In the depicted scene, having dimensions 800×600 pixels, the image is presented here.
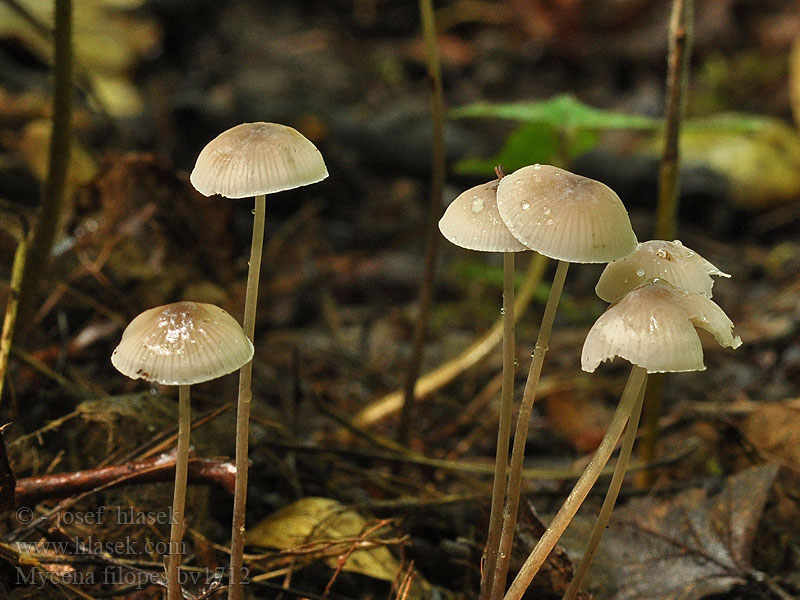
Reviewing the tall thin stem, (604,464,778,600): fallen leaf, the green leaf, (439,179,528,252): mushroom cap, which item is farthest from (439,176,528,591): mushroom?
the green leaf

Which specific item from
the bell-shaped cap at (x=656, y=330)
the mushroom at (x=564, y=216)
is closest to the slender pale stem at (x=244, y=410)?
the mushroom at (x=564, y=216)

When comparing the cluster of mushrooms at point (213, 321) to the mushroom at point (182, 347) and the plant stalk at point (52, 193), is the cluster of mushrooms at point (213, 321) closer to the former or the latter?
the mushroom at point (182, 347)

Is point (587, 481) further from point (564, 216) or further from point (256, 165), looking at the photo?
point (256, 165)

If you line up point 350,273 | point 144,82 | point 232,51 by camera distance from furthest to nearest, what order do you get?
1. point 232,51
2. point 144,82
3. point 350,273

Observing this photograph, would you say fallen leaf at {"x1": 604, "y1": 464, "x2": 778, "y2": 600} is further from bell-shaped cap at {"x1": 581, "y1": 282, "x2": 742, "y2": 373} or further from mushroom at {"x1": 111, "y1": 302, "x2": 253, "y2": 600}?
mushroom at {"x1": 111, "y1": 302, "x2": 253, "y2": 600}

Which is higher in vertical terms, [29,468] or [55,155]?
[55,155]

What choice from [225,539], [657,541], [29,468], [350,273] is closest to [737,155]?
[350,273]

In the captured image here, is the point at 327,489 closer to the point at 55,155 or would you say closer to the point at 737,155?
the point at 55,155
